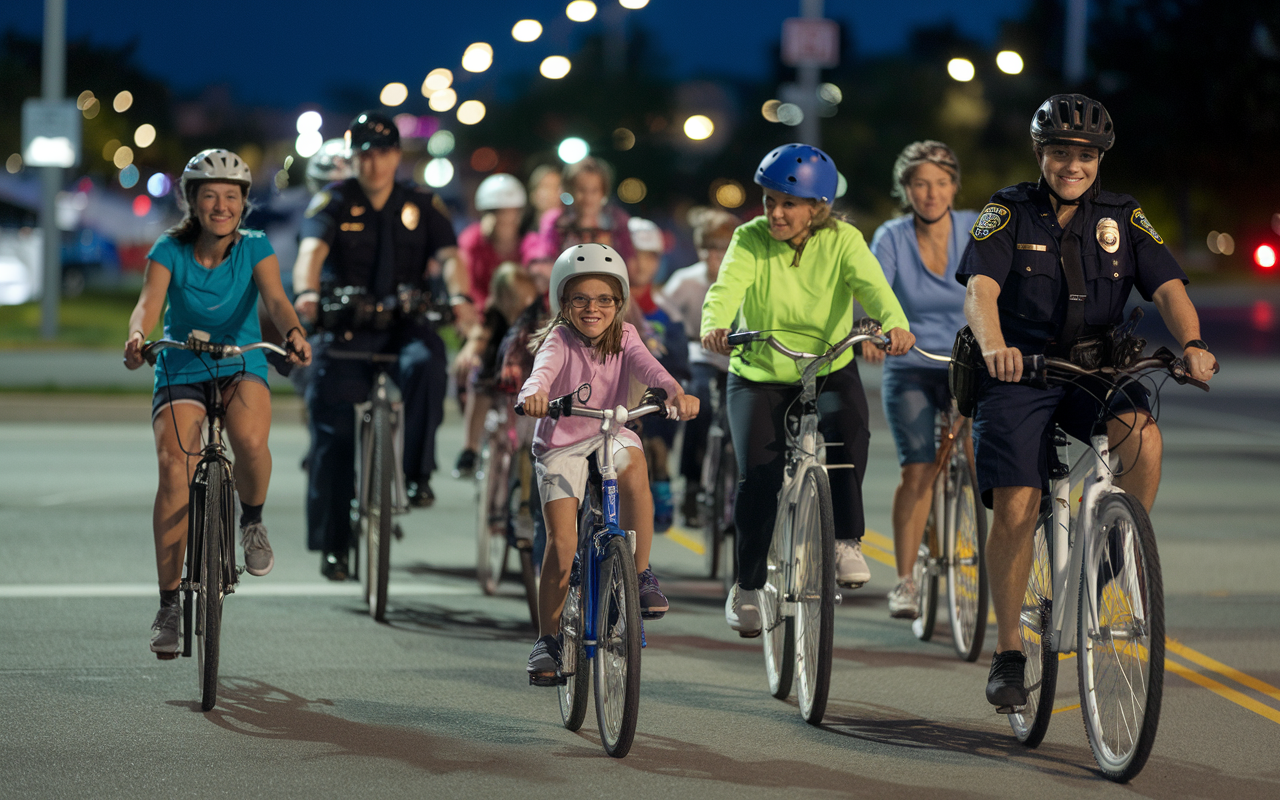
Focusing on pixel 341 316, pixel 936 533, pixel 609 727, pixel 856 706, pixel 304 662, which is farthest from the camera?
pixel 341 316

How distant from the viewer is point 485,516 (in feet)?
30.1

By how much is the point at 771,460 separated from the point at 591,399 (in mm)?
967

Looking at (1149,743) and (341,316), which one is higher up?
(341,316)

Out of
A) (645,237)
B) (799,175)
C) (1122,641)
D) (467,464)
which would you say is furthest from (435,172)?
(1122,641)

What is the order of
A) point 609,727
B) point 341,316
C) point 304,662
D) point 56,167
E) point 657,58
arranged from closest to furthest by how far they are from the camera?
point 609,727 → point 304,662 → point 341,316 → point 56,167 → point 657,58

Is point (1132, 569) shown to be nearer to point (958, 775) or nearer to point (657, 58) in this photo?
point (958, 775)

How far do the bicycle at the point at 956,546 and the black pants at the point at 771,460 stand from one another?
76 centimetres

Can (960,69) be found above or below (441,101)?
below

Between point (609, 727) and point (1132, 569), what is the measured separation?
70.7 inches

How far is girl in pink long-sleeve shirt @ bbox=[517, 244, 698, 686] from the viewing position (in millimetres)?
6105

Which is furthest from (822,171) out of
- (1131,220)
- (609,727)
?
(609,727)

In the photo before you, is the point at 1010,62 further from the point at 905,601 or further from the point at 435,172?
the point at 435,172

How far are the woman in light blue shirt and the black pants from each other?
2.94ft

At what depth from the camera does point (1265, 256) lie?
1403cm
